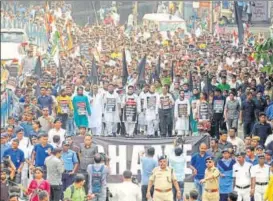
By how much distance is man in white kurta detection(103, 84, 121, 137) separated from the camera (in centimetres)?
2784

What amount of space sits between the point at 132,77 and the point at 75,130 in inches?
160

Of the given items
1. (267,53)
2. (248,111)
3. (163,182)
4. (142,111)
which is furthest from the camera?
(267,53)

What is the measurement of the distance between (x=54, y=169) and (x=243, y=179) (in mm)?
3295

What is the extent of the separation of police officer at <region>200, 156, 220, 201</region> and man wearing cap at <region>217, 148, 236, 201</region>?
0.50 metres

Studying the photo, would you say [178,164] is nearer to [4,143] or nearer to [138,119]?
[4,143]

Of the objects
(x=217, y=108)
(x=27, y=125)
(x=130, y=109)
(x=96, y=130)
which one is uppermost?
(x=27, y=125)

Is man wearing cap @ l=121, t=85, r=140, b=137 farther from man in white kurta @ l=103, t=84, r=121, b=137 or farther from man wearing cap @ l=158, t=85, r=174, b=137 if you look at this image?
man wearing cap @ l=158, t=85, r=174, b=137

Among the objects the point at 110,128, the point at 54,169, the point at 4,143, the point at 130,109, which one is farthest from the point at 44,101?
the point at 54,169

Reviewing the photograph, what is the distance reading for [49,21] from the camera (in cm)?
4291

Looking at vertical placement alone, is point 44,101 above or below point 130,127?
above

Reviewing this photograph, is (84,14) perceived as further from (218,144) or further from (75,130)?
(218,144)

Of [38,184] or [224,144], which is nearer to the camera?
[38,184]

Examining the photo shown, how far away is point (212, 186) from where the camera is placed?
21.1m

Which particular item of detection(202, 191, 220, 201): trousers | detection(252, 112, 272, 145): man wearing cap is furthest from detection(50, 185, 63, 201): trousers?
detection(252, 112, 272, 145): man wearing cap
